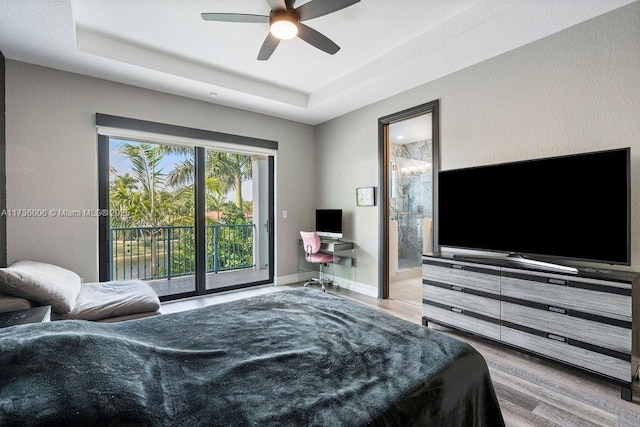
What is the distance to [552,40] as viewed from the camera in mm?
2621

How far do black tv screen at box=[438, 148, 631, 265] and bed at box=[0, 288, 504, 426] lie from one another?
164 centimetres

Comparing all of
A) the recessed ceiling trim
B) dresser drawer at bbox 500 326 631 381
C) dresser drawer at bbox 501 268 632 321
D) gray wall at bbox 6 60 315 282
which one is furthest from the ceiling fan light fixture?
dresser drawer at bbox 500 326 631 381

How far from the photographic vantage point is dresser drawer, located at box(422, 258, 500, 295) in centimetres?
257

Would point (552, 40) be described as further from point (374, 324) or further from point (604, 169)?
point (374, 324)

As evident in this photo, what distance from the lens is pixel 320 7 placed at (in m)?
2.19

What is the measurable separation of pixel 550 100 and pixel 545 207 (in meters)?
0.98

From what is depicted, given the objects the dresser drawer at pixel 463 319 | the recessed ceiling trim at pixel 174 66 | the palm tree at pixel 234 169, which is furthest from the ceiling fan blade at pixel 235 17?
the dresser drawer at pixel 463 319

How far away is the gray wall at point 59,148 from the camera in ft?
9.79

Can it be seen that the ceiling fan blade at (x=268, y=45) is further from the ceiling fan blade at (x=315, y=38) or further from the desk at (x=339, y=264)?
the desk at (x=339, y=264)

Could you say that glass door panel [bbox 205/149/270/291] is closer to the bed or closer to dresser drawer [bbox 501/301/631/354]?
the bed

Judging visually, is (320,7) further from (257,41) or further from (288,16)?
(257,41)

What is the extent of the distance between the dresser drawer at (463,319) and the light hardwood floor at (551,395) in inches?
6.8

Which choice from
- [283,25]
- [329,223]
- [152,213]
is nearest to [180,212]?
[152,213]

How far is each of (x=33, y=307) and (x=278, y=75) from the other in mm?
3290
